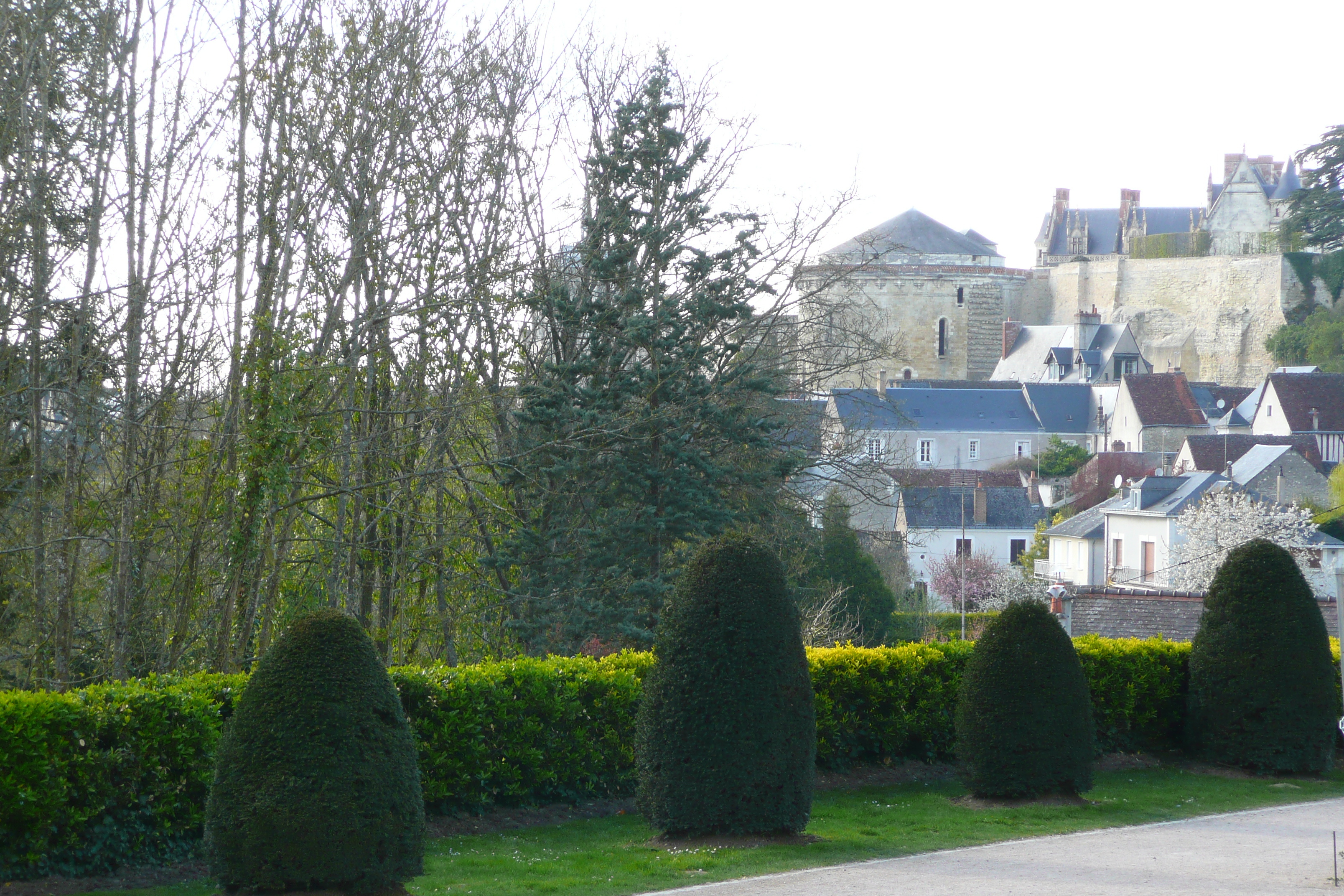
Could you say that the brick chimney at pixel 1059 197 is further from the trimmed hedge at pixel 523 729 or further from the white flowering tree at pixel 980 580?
the trimmed hedge at pixel 523 729

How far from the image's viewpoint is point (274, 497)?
349 inches

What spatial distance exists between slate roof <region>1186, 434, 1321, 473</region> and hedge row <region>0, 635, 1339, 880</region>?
39952 mm

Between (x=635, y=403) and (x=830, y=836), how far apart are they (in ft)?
19.8

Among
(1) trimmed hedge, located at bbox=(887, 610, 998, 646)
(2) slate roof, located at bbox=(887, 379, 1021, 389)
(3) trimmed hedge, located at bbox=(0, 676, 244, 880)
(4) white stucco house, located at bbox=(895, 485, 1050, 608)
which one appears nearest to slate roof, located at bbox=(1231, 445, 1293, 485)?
(4) white stucco house, located at bbox=(895, 485, 1050, 608)

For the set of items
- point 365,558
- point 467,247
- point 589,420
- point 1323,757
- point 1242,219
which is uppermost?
point 1242,219

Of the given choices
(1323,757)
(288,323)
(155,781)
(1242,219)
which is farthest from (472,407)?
(1242,219)

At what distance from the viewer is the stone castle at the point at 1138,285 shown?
7938cm

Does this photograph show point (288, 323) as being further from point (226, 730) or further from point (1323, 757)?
point (1323, 757)

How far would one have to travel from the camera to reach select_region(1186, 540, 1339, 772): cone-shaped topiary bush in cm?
1048

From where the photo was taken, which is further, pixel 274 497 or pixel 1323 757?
pixel 1323 757

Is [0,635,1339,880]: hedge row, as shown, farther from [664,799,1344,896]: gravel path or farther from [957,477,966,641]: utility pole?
[957,477,966,641]: utility pole

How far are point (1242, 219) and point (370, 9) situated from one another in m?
87.4

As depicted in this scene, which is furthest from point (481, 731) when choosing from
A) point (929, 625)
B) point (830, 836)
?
point (929, 625)

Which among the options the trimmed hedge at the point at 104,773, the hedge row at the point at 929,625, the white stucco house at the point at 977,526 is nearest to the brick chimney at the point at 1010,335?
the white stucco house at the point at 977,526
